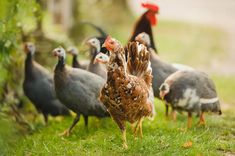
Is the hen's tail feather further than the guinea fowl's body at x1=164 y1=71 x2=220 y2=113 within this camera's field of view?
No

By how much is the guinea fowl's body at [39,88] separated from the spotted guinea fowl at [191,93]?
7.13ft

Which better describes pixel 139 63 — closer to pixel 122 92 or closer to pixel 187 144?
pixel 122 92

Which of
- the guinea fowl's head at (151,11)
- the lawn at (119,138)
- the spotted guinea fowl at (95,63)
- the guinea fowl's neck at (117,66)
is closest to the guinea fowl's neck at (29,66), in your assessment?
the lawn at (119,138)

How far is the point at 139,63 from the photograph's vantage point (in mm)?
8898

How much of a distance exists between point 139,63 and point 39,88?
2552 mm

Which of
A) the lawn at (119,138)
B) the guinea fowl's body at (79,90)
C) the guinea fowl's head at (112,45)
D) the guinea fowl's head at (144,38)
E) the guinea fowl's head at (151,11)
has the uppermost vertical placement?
the guinea fowl's head at (151,11)

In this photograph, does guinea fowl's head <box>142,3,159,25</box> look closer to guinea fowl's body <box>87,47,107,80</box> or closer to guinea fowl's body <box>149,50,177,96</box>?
guinea fowl's body <box>149,50,177,96</box>

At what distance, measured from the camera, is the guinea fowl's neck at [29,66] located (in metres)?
10.9

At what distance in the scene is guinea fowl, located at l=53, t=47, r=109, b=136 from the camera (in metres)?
9.59

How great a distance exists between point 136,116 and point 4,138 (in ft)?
5.94

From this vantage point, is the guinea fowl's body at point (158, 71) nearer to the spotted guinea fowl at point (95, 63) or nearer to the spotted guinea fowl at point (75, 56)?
the spotted guinea fowl at point (95, 63)

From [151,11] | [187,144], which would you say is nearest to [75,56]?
[151,11]

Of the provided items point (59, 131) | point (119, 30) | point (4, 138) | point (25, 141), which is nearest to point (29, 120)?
point (59, 131)

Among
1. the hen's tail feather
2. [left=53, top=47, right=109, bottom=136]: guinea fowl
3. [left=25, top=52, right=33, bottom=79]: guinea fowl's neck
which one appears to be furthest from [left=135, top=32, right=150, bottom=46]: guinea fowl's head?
[left=25, top=52, right=33, bottom=79]: guinea fowl's neck
